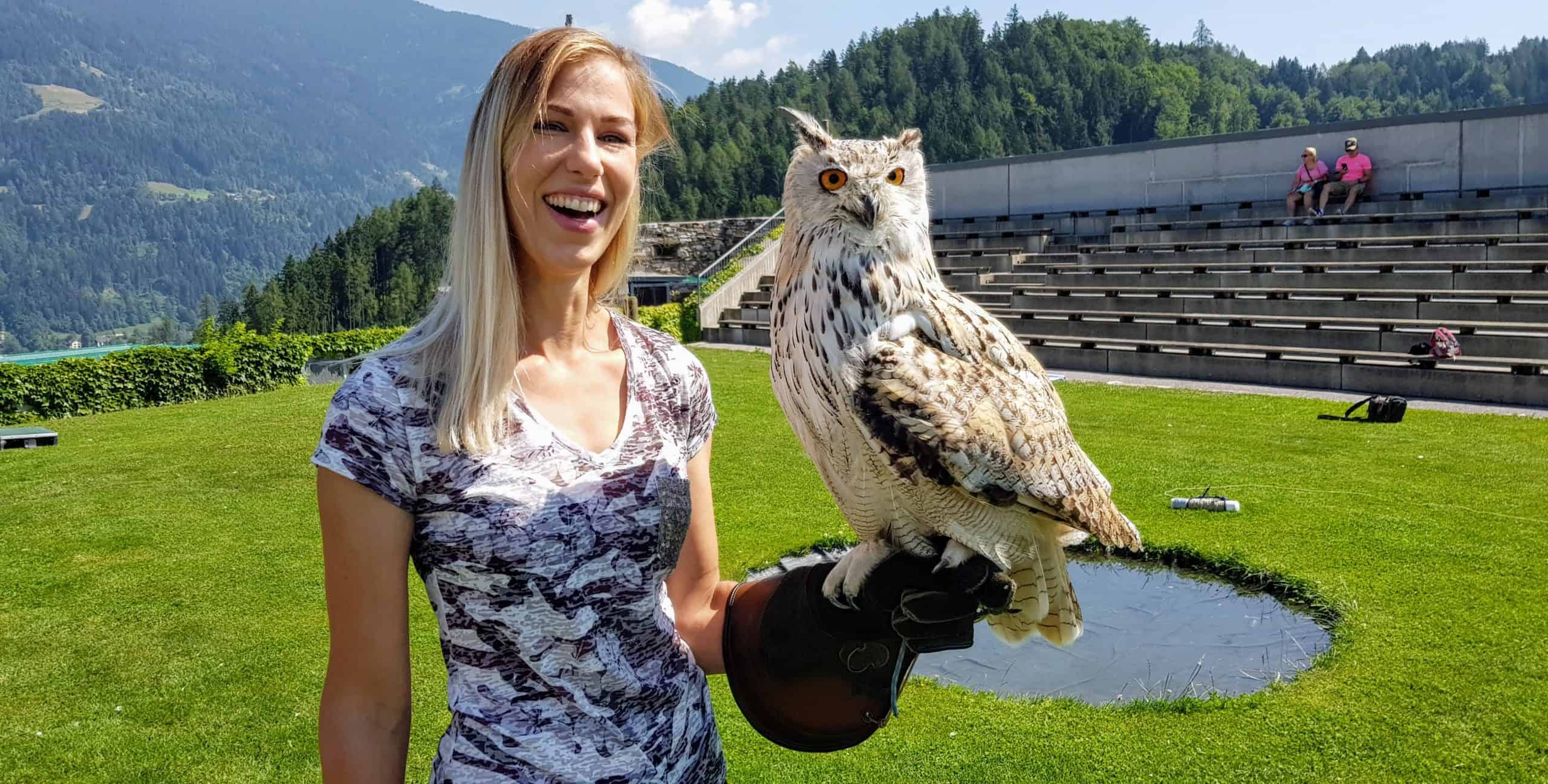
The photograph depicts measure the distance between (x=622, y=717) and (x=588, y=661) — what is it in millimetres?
121

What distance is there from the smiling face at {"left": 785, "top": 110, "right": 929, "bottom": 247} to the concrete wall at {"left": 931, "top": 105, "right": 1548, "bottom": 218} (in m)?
17.0

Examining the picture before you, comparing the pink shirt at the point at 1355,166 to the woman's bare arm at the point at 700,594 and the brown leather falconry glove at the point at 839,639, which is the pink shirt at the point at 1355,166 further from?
the woman's bare arm at the point at 700,594

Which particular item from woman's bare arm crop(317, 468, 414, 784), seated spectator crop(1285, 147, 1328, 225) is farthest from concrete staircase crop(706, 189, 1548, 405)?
woman's bare arm crop(317, 468, 414, 784)

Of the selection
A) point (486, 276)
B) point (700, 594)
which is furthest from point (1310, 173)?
point (486, 276)

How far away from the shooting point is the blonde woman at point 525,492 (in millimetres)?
1533

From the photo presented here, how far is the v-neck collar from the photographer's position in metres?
1.67

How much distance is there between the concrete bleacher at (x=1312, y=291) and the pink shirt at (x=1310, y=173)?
2.43 ft

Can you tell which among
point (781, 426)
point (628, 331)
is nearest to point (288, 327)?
point (781, 426)

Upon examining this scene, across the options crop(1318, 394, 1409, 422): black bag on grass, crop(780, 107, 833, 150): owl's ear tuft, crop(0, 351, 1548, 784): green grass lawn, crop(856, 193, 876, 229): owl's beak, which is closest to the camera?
crop(856, 193, 876, 229): owl's beak

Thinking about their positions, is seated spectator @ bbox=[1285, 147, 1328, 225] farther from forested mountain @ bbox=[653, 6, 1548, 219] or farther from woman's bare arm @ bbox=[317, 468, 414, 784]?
forested mountain @ bbox=[653, 6, 1548, 219]

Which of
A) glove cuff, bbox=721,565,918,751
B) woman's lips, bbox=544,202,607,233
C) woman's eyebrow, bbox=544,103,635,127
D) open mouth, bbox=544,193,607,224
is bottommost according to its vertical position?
glove cuff, bbox=721,565,918,751

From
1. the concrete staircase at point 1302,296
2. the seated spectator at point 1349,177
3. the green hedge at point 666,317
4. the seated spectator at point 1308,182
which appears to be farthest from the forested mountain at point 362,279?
the seated spectator at point 1349,177

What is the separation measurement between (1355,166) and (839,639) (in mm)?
18132

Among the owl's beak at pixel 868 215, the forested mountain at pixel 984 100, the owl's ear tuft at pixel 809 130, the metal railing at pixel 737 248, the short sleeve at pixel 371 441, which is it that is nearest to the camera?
the short sleeve at pixel 371 441
